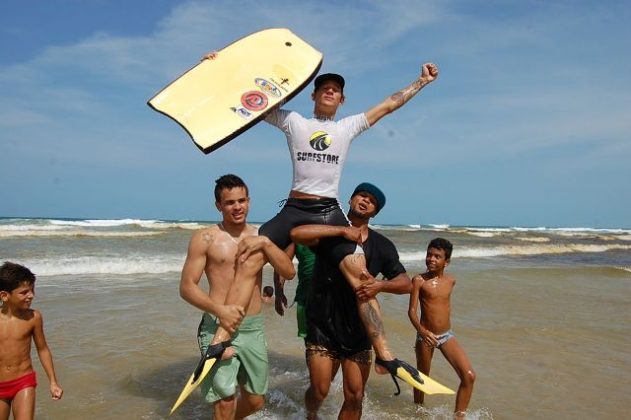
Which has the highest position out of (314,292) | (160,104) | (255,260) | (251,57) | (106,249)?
(251,57)

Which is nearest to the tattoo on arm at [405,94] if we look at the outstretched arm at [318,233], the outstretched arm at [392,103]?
the outstretched arm at [392,103]

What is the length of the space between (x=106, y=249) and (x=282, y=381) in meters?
13.3

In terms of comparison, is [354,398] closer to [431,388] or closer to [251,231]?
[431,388]

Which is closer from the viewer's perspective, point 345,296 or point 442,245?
point 345,296

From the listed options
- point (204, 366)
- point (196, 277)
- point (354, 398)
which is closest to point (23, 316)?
point (196, 277)

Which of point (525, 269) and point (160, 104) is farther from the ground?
point (160, 104)

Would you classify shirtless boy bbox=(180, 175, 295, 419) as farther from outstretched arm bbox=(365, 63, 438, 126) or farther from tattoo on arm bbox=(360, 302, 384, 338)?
outstretched arm bbox=(365, 63, 438, 126)

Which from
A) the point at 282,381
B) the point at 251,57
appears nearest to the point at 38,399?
the point at 282,381

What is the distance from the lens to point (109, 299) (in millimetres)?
8969

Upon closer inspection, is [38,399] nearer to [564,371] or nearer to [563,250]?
[564,371]

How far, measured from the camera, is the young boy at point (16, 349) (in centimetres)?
349

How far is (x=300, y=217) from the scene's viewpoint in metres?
4.04

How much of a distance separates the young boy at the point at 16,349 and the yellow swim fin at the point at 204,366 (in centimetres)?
89

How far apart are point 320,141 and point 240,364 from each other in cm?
180
